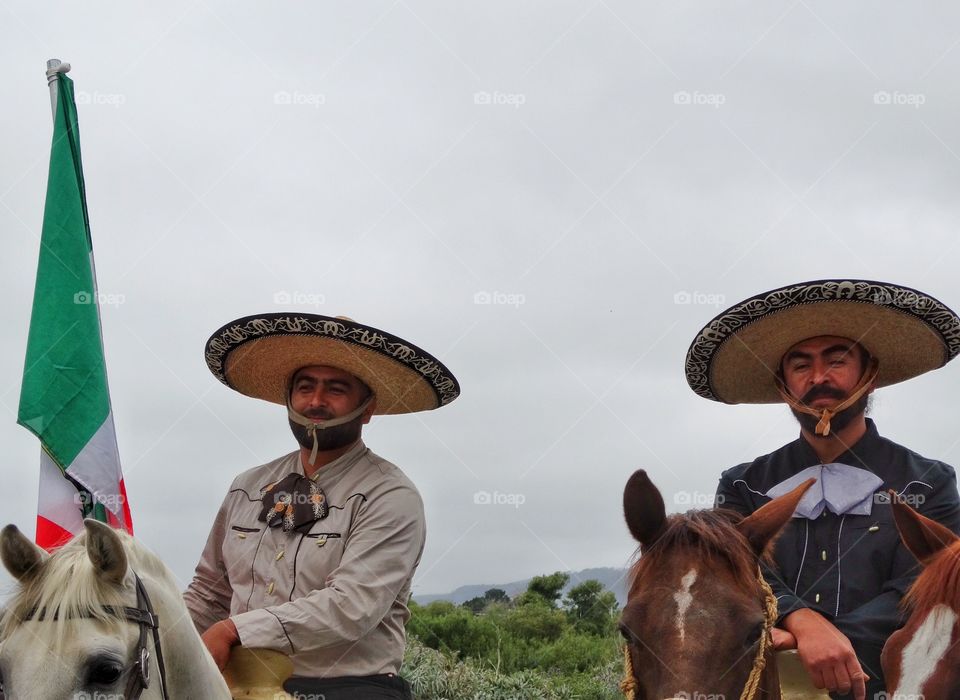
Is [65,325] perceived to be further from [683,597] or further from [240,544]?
[683,597]

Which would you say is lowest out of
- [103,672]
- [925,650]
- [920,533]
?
[103,672]

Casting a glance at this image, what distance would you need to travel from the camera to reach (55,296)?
726 cm

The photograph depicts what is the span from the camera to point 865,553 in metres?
4.71

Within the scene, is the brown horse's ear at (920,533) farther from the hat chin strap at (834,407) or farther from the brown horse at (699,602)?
the hat chin strap at (834,407)

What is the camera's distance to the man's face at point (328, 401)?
5.86 meters

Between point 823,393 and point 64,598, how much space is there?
3.38m

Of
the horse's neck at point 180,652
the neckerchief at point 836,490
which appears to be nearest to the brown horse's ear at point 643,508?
the neckerchief at point 836,490

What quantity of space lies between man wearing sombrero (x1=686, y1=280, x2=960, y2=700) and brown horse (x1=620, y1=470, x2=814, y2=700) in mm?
413

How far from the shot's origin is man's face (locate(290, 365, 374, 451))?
5.86 meters

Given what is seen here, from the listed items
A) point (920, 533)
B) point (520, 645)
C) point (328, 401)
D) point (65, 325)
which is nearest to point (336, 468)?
point (328, 401)

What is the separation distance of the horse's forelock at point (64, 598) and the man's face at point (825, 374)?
316cm

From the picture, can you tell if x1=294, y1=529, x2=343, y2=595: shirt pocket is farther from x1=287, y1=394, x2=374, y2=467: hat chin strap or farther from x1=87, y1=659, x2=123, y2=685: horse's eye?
x1=87, y1=659, x2=123, y2=685: horse's eye

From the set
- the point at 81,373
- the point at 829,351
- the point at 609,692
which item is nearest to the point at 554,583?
the point at 609,692

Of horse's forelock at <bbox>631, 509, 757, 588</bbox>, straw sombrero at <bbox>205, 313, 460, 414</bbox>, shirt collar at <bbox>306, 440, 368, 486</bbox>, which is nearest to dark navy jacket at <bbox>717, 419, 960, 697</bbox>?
horse's forelock at <bbox>631, 509, 757, 588</bbox>
